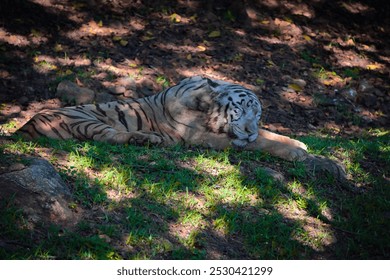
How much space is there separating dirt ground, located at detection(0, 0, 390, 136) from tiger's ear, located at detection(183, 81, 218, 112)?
178cm

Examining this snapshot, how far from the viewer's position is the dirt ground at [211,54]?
7539 mm

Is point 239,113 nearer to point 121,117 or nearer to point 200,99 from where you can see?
point 200,99

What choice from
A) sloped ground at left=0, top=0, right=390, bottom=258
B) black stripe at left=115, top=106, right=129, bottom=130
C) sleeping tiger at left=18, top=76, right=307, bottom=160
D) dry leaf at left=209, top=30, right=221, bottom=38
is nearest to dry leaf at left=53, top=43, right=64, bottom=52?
sloped ground at left=0, top=0, right=390, bottom=258

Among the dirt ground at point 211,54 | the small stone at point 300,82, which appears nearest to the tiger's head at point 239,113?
the dirt ground at point 211,54

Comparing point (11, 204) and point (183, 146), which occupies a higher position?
point (11, 204)

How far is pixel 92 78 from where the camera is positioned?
25.0 feet

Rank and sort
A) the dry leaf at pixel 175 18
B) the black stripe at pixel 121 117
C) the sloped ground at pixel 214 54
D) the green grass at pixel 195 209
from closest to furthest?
the green grass at pixel 195 209 → the black stripe at pixel 121 117 → the sloped ground at pixel 214 54 → the dry leaf at pixel 175 18

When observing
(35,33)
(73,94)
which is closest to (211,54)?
(73,94)

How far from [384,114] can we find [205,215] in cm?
511

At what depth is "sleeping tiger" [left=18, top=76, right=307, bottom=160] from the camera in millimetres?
5309

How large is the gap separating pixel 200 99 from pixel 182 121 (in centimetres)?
29

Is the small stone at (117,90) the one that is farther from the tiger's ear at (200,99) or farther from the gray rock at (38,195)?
the gray rock at (38,195)
